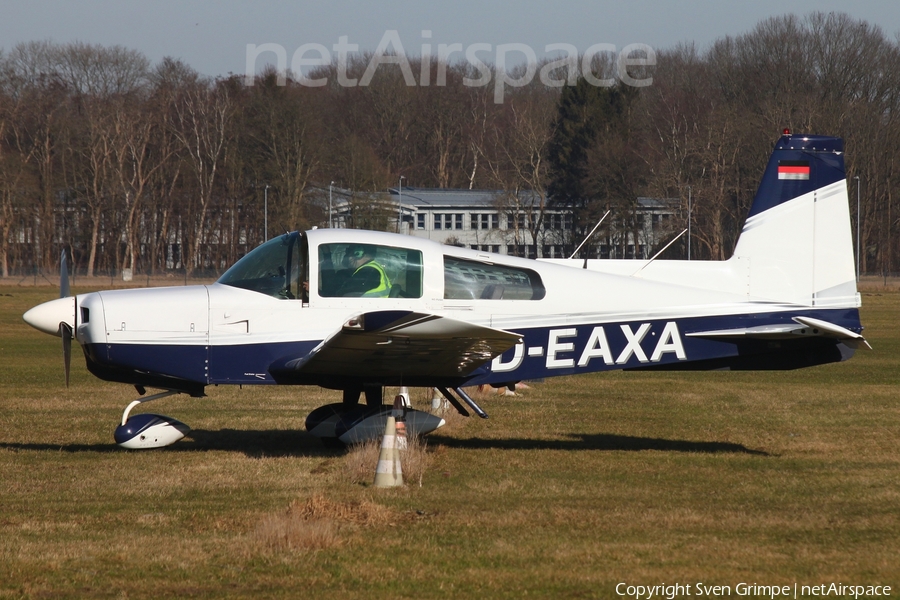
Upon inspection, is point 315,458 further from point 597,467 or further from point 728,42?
point 728,42

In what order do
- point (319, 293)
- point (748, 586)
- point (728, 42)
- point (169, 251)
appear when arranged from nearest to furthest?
1. point (748, 586)
2. point (319, 293)
3. point (169, 251)
4. point (728, 42)

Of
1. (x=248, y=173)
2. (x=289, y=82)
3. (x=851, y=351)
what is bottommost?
(x=851, y=351)

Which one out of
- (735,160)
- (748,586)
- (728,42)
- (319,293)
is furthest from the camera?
(728,42)

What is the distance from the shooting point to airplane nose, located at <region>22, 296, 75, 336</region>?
8.48 metres

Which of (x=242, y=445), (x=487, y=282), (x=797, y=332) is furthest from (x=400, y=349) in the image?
(x=797, y=332)

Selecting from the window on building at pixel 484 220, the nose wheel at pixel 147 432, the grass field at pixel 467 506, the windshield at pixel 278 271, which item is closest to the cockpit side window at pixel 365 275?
the windshield at pixel 278 271

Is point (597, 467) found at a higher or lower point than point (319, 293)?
lower

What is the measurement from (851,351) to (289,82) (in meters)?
66.4

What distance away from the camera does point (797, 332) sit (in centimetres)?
874

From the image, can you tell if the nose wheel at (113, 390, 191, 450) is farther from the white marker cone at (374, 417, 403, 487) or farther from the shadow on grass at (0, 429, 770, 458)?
the white marker cone at (374, 417, 403, 487)

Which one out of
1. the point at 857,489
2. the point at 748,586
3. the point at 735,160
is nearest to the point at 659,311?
the point at 857,489

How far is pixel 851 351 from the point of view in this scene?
9.02 meters

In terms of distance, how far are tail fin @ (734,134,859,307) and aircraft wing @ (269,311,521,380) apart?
9.79 feet

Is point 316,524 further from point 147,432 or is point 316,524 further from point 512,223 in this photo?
point 512,223
